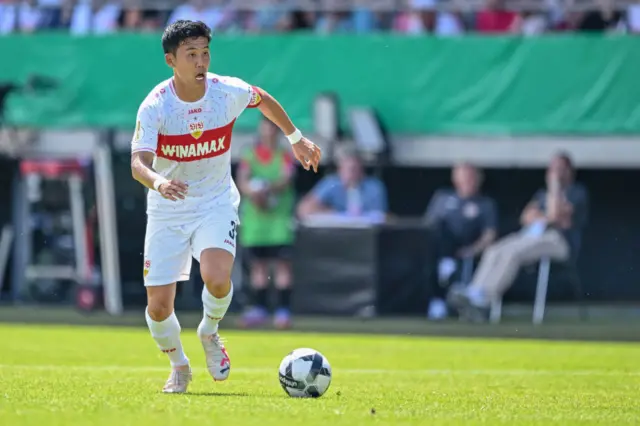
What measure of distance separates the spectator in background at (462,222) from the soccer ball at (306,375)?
9464mm

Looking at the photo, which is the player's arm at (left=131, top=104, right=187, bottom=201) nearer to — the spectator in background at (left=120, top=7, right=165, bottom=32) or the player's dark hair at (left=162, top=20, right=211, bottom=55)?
the player's dark hair at (left=162, top=20, right=211, bottom=55)

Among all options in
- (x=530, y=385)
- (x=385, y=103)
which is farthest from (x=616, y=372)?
(x=385, y=103)

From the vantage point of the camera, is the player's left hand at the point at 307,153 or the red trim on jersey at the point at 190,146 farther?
the player's left hand at the point at 307,153

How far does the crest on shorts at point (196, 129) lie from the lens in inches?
349

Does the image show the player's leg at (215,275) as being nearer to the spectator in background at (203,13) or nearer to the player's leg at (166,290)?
the player's leg at (166,290)

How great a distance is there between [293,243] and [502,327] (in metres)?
2.86

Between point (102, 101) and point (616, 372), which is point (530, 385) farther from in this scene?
point (102, 101)

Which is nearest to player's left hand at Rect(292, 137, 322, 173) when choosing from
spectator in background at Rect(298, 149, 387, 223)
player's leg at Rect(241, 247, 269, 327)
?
player's leg at Rect(241, 247, 269, 327)

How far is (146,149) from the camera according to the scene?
856cm

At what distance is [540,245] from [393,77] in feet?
10.3

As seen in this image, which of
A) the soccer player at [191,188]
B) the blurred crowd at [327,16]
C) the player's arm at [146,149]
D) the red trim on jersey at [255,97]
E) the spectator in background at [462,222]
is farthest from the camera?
the blurred crowd at [327,16]

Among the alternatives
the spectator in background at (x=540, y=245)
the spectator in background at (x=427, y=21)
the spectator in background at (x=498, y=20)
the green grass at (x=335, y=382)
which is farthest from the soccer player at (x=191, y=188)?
the spectator in background at (x=498, y=20)

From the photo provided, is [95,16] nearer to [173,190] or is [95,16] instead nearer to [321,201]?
[321,201]

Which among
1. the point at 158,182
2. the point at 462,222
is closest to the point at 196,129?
the point at 158,182
